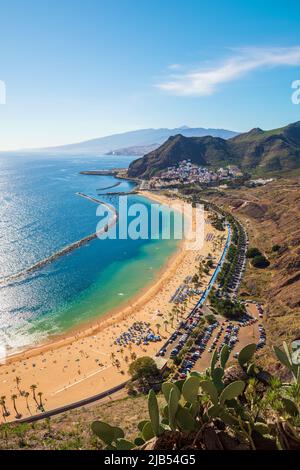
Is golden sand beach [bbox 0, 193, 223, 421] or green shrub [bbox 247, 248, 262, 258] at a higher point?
green shrub [bbox 247, 248, 262, 258]

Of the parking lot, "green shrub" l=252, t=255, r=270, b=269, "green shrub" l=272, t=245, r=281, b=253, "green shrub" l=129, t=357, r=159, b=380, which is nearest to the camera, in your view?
"green shrub" l=129, t=357, r=159, b=380

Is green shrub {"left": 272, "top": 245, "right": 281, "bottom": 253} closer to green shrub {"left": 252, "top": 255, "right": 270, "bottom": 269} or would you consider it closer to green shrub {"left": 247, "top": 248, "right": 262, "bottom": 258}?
green shrub {"left": 247, "top": 248, "right": 262, "bottom": 258}

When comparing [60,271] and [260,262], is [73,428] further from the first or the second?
[260,262]

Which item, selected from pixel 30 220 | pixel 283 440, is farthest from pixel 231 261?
pixel 30 220

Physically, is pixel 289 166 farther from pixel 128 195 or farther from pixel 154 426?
pixel 154 426

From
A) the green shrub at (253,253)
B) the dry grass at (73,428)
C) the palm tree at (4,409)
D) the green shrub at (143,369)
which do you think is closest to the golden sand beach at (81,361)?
the palm tree at (4,409)

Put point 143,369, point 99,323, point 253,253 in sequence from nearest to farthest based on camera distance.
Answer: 1. point 143,369
2. point 99,323
3. point 253,253

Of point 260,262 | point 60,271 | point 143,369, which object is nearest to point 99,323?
point 143,369

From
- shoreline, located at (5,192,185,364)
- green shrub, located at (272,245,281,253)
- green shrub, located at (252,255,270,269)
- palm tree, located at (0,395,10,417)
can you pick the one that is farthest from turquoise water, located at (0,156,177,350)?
green shrub, located at (272,245,281,253)
